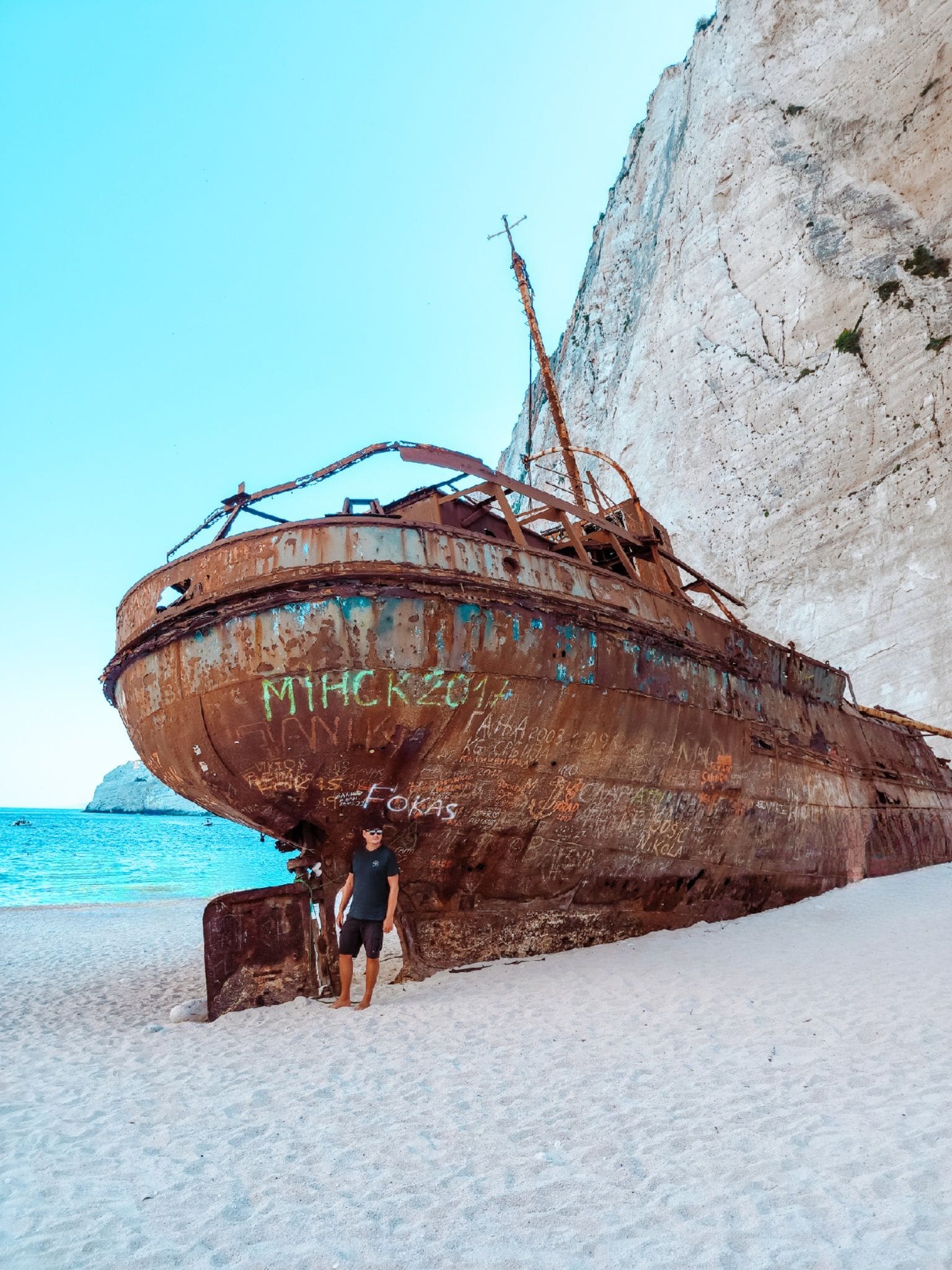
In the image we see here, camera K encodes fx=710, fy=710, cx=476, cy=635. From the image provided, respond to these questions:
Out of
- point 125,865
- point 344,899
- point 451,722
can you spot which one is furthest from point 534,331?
point 125,865

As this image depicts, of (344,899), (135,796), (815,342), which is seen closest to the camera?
(344,899)

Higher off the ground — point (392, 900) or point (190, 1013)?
point (392, 900)

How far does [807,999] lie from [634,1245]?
10.5ft

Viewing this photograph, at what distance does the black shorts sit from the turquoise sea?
391 cm

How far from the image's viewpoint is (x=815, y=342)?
21.4 meters

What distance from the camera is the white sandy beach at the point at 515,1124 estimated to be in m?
2.18

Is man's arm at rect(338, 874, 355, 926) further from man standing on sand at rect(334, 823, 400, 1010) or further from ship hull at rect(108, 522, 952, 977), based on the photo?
ship hull at rect(108, 522, 952, 977)

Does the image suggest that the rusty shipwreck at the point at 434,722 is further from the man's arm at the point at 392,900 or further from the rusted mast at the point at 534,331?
the rusted mast at the point at 534,331

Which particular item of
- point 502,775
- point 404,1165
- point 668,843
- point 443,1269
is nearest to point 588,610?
point 502,775

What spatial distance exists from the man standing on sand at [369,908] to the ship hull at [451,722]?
1.21 ft

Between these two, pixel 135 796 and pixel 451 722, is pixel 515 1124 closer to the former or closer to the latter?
pixel 451 722

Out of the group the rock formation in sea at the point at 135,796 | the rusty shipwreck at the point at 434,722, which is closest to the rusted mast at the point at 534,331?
the rusty shipwreck at the point at 434,722

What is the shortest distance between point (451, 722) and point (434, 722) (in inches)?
5.3

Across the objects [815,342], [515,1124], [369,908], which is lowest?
[515,1124]
